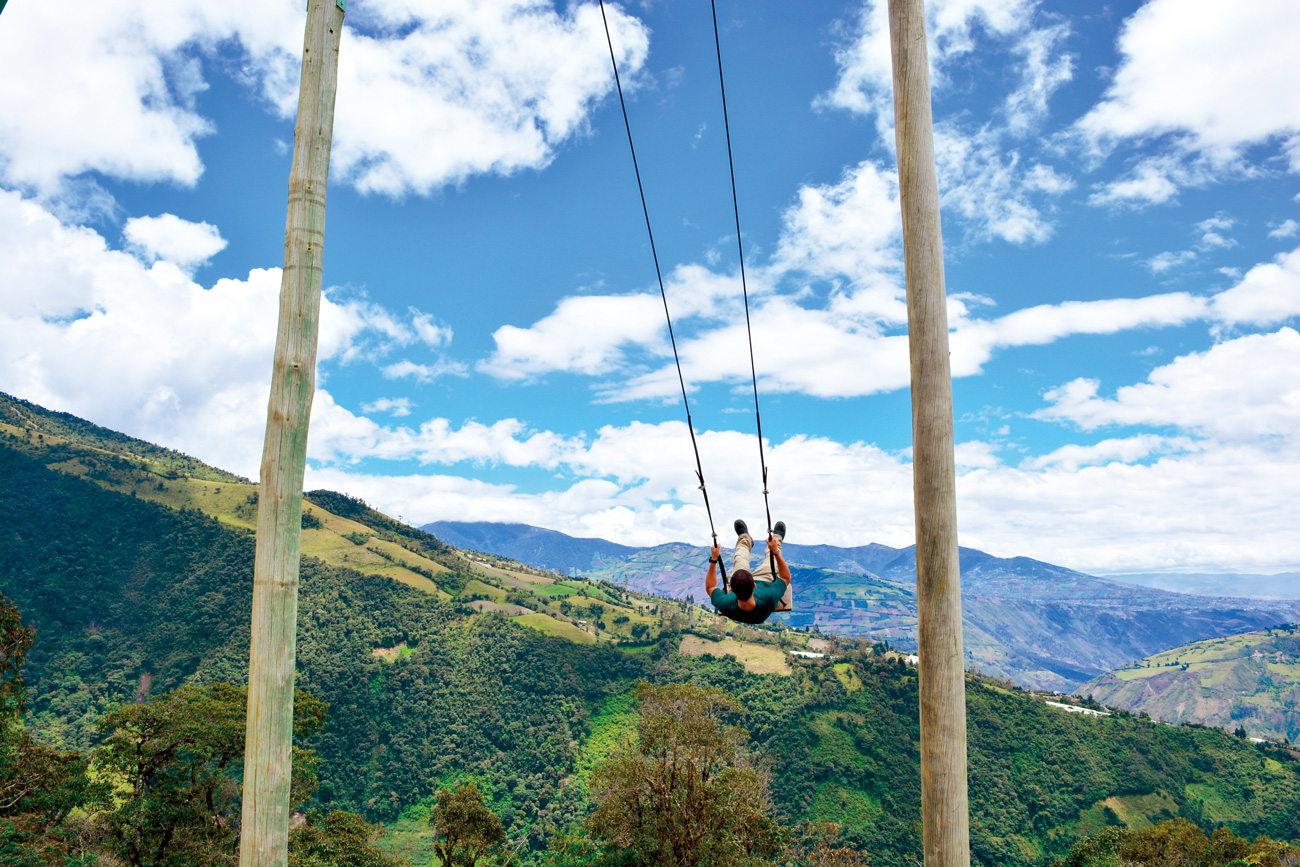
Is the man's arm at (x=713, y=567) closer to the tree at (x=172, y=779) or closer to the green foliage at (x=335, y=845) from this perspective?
the tree at (x=172, y=779)

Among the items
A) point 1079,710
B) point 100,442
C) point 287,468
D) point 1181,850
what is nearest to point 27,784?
point 287,468

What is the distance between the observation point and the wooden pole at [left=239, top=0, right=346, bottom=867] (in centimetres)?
257

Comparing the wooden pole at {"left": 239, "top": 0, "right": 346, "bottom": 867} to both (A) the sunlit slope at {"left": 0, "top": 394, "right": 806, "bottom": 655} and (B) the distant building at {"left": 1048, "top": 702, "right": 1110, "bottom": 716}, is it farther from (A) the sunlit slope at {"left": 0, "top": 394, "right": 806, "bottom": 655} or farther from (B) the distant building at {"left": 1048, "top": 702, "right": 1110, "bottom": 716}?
Result: (B) the distant building at {"left": 1048, "top": 702, "right": 1110, "bottom": 716}

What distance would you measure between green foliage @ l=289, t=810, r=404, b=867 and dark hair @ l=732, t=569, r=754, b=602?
25320mm

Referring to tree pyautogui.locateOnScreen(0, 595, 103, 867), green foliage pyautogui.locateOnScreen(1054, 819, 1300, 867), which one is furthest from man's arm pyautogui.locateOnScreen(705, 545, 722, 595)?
green foliage pyautogui.locateOnScreen(1054, 819, 1300, 867)

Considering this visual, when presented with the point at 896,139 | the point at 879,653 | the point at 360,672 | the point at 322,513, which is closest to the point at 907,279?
the point at 896,139

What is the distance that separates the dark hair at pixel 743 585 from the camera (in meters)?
→ 6.97

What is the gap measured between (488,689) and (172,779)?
78672 millimetres

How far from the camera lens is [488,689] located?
10038cm

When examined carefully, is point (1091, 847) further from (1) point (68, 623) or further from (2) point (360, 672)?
(1) point (68, 623)

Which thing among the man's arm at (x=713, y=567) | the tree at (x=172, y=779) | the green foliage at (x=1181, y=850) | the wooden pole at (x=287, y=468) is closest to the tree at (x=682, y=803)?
the tree at (x=172, y=779)

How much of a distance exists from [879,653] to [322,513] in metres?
120

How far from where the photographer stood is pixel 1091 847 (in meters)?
35.8

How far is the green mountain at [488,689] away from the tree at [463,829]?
146 feet
